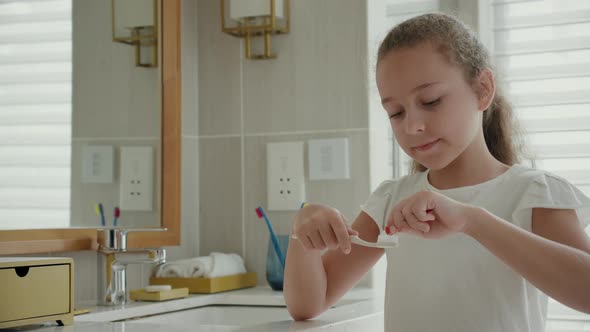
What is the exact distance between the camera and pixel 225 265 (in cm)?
207

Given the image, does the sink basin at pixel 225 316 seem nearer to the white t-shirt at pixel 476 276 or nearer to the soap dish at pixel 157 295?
the soap dish at pixel 157 295

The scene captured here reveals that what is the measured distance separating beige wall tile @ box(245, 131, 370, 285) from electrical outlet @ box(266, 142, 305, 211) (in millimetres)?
20

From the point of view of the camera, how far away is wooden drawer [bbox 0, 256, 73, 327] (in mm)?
1349

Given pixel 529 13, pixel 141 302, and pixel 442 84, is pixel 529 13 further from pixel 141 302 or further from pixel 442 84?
pixel 141 302

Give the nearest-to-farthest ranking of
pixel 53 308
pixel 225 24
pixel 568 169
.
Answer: pixel 53 308 → pixel 568 169 → pixel 225 24

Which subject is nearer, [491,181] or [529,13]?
[491,181]

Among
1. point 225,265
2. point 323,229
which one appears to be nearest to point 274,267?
point 225,265

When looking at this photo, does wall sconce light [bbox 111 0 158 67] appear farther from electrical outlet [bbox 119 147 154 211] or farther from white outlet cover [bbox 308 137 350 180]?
white outlet cover [bbox 308 137 350 180]

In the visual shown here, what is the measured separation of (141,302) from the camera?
185 cm

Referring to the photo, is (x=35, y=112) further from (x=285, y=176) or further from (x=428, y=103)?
(x=428, y=103)

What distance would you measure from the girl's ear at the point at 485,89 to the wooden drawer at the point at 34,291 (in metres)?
0.77

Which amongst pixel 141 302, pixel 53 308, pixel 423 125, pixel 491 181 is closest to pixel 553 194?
pixel 491 181

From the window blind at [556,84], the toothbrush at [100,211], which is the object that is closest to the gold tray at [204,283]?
the toothbrush at [100,211]

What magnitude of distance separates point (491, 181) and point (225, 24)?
1.11m
